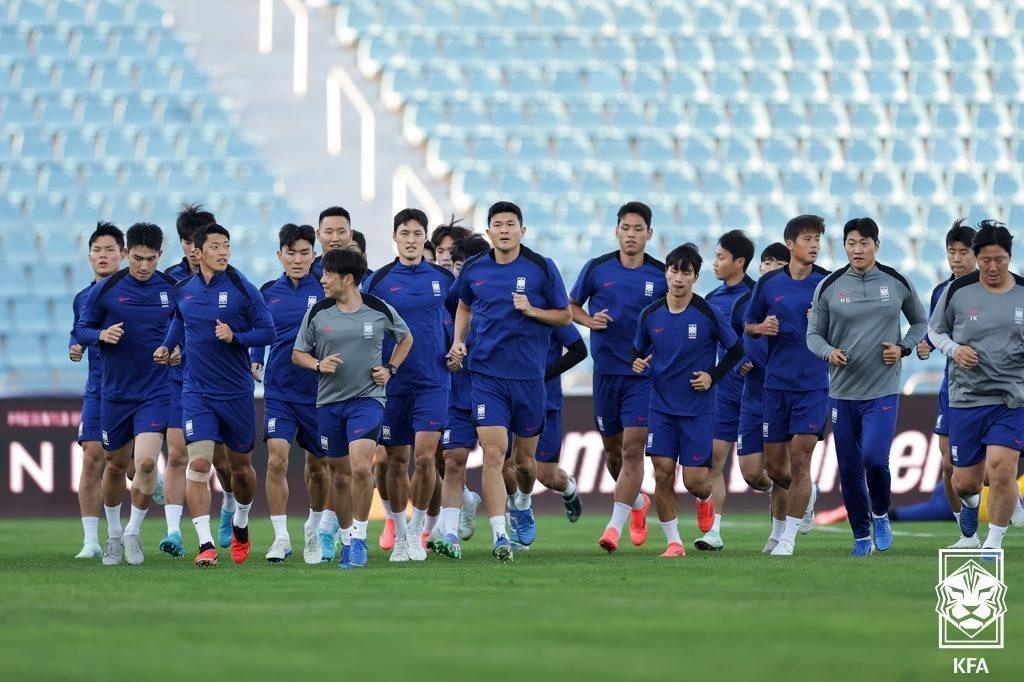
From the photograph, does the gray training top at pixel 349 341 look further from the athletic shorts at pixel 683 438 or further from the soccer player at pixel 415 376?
the athletic shorts at pixel 683 438

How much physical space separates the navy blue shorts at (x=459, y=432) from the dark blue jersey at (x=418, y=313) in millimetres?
365

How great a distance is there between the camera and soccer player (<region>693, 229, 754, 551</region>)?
12.7 m

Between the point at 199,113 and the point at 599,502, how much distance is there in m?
10.3

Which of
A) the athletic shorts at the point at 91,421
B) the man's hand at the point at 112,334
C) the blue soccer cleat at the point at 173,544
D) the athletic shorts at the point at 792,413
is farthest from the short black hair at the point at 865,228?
the athletic shorts at the point at 91,421

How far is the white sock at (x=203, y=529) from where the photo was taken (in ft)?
35.3

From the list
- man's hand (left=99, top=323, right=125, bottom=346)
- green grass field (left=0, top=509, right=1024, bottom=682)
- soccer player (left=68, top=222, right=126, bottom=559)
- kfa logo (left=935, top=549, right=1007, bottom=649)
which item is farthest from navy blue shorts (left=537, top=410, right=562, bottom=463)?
kfa logo (left=935, top=549, right=1007, bottom=649)

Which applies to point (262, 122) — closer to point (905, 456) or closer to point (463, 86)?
point (463, 86)

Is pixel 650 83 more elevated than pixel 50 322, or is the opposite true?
pixel 650 83

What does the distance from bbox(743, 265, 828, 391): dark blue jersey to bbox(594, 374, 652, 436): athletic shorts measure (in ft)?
3.10

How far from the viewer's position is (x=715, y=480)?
42.8 feet

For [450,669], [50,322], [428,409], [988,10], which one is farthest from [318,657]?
[988,10]

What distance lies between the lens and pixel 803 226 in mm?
11688

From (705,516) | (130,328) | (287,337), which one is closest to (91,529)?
(130,328)

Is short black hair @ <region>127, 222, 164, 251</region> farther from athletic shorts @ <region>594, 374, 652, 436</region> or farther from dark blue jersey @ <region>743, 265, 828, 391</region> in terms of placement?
dark blue jersey @ <region>743, 265, 828, 391</region>
